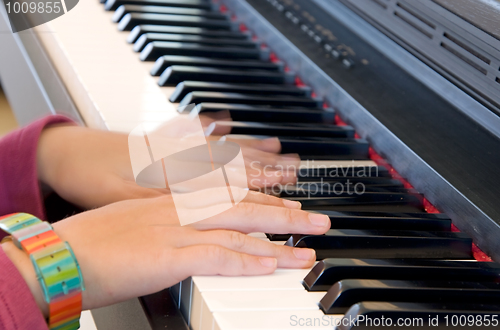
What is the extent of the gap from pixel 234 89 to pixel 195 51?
22 cm

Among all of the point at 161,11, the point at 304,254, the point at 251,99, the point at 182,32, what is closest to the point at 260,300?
the point at 304,254

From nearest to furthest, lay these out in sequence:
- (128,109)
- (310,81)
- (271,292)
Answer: (271,292) < (128,109) < (310,81)

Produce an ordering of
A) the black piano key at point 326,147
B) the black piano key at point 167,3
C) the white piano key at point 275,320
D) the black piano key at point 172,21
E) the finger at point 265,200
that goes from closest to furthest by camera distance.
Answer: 1. the white piano key at point 275,320
2. the finger at point 265,200
3. the black piano key at point 326,147
4. the black piano key at point 172,21
5. the black piano key at point 167,3

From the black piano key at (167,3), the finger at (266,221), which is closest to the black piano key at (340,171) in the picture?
the finger at (266,221)

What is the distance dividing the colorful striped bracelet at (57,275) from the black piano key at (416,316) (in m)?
0.38

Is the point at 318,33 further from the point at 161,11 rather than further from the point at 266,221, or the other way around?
the point at 266,221

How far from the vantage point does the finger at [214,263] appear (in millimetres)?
750

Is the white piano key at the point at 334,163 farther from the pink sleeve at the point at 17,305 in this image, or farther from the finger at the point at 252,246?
the pink sleeve at the point at 17,305

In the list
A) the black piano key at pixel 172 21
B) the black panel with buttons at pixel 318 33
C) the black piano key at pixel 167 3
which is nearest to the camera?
the black panel with buttons at pixel 318 33

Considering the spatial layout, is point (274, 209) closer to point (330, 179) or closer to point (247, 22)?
point (330, 179)

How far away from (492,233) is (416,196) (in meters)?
0.19

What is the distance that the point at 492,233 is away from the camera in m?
0.86

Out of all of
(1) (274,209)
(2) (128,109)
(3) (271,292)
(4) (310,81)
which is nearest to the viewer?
(3) (271,292)

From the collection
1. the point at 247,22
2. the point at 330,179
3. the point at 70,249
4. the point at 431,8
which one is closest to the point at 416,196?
the point at 330,179
